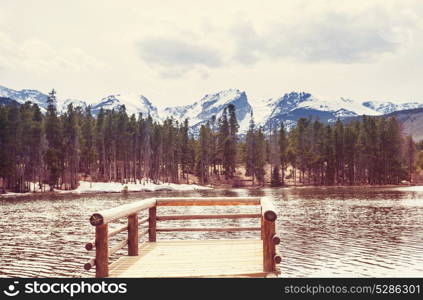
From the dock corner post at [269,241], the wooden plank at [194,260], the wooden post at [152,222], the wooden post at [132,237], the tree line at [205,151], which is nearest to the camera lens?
the dock corner post at [269,241]

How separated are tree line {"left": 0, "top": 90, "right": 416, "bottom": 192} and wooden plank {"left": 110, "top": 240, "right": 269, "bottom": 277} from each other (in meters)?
96.3

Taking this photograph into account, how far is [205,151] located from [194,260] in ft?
417

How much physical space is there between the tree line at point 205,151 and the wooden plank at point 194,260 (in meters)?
96.3

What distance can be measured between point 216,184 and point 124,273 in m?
126

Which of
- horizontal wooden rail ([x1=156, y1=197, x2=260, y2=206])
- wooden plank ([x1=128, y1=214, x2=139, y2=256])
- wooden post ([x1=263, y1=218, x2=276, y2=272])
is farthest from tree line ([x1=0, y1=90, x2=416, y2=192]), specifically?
wooden post ([x1=263, y1=218, x2=276, y2=272])

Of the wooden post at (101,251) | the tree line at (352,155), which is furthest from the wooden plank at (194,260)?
the tree line at (352,155)

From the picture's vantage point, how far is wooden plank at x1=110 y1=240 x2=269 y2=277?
9922 millimetres

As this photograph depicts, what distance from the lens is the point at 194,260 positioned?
37.4ft

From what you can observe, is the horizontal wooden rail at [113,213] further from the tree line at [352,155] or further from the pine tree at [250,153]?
the pine tree at [250,153]

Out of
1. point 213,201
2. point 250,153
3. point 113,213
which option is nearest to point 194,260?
point 113,213

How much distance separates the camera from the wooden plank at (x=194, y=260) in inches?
391

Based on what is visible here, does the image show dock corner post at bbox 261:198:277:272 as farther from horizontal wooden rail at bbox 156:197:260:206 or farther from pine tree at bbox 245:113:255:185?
pine tree at bbox 245:113:255:185

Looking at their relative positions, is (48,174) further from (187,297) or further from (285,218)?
(187,297)

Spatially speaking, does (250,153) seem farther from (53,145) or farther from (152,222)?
(152,222)
